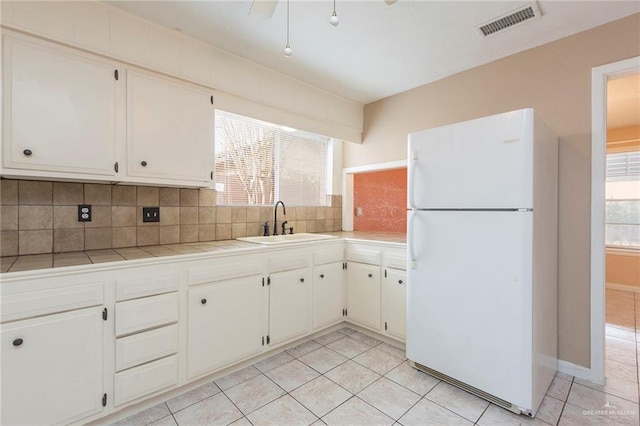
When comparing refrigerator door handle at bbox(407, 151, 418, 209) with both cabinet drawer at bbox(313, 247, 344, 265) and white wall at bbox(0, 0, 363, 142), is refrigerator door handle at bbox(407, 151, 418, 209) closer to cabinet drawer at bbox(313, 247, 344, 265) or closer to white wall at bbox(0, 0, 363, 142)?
cabinet drawer at bbox(313, 247, 344, 265)

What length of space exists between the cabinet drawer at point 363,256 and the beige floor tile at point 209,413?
153cm

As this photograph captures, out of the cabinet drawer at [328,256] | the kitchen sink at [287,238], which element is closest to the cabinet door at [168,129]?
A: the kitchen sink at [287,238]

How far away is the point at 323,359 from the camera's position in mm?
2279

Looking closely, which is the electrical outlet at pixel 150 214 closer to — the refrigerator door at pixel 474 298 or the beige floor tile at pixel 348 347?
the beige floor tile at pixel 348 347

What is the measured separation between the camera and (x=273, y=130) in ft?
9.84

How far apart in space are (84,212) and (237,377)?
1.53 m

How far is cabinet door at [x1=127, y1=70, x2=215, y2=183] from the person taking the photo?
1840mm

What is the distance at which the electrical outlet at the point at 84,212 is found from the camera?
1867 mm

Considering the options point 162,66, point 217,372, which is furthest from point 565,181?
point 162,66

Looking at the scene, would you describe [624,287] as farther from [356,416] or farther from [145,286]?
[145,286]

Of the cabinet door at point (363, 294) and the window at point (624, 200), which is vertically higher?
the window at point (624, 200)

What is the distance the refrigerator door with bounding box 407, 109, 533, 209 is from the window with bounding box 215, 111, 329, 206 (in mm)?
1484

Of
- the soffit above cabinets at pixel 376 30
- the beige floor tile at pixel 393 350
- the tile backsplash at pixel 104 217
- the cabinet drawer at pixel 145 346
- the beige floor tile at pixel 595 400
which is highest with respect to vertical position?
the soffit above cabinets at pixel 376 30

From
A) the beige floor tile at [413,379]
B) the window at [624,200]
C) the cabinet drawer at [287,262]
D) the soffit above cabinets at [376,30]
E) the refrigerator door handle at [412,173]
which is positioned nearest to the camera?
the soffit above cabinets at [376,30]
